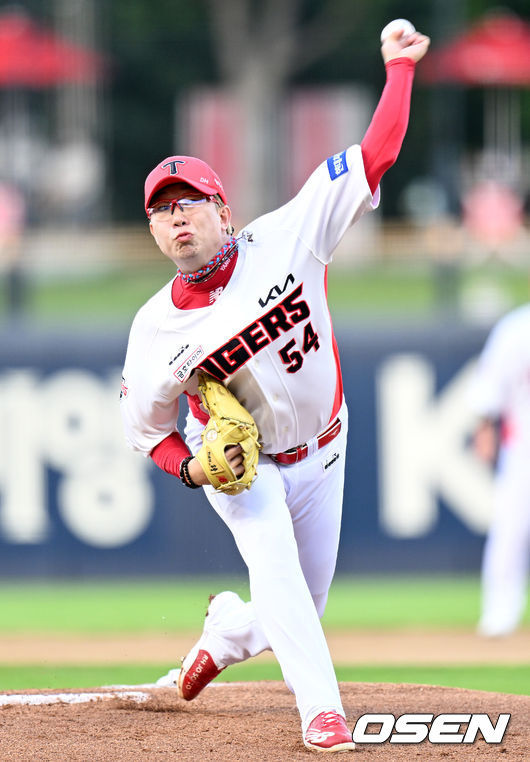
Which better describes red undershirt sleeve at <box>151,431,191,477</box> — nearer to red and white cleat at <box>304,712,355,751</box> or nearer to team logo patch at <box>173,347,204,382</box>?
team logo patch at <box>173,347,204,382</box>

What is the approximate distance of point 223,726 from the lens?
5.27 metres

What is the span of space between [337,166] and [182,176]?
537mm

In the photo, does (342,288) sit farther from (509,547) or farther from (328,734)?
(328,734)

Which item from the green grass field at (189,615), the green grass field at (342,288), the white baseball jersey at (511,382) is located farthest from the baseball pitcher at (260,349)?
the green grass field at (342,288)

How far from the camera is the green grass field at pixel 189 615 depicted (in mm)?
7242

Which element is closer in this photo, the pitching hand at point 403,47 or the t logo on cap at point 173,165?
the t logo on cap at point 173,165

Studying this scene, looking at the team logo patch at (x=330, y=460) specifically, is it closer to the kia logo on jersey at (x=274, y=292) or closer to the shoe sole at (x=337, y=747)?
the kia logo on jersey at (x=274, y=292)

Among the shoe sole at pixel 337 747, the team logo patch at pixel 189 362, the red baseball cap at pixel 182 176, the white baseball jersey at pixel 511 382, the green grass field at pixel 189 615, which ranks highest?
the red baseball cap at pixel 182 176

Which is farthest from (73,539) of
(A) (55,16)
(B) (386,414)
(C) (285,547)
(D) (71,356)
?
(A) (55,16)

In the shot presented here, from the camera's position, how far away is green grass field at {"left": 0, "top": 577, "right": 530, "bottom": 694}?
7242 millimetres

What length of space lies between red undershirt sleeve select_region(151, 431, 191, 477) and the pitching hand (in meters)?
1.52

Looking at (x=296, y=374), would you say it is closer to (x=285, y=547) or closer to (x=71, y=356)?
(x=285, y=547)

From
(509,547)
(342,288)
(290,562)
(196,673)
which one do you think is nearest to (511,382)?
(509,547)

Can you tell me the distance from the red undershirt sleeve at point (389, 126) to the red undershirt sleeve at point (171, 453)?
1.13 meters
